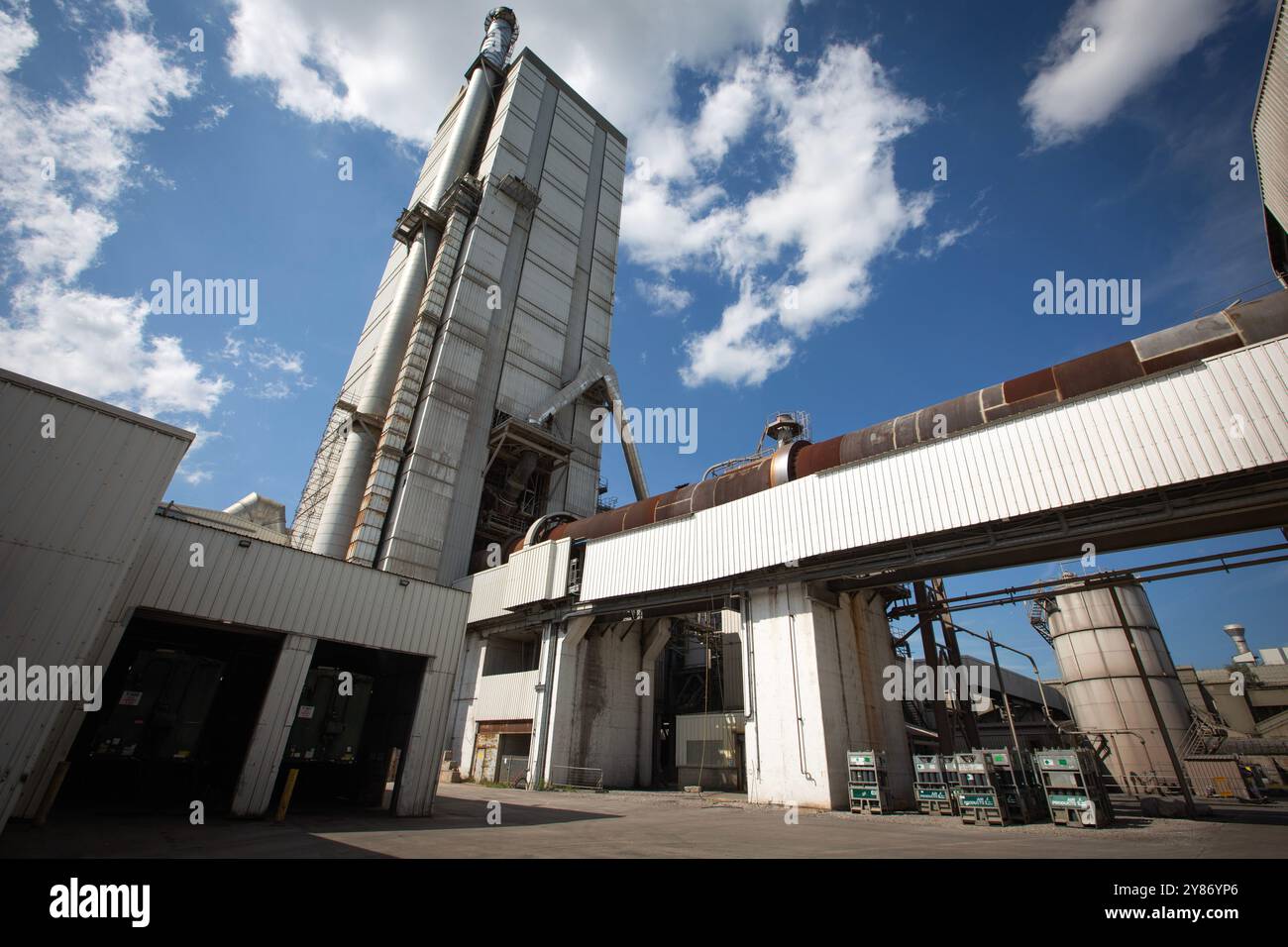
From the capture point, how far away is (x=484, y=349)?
35438mm

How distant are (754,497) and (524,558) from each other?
12264 mm

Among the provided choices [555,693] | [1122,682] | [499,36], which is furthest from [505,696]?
[499,36]

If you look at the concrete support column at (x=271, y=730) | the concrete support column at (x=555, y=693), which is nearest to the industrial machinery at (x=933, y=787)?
the concrete support column at (x=555, y=693)

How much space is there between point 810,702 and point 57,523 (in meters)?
16.9

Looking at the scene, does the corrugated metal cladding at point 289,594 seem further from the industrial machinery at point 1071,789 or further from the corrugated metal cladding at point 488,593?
the industrial machinery at point 1071,789

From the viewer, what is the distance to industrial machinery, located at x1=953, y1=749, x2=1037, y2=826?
42.3 feet

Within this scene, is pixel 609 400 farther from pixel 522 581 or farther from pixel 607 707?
pixel 607 707

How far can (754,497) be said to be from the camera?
1925cm

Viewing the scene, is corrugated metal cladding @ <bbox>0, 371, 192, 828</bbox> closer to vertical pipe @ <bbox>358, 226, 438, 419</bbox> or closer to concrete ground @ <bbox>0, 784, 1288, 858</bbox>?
concrete ground @ <bbox>0, 784, 1288, 858</bbox>

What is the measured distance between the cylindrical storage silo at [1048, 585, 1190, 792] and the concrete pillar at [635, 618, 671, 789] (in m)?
18.1

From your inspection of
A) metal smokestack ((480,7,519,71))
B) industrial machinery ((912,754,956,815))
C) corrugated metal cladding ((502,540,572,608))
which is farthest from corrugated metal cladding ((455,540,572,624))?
metal smokestack ((480,7,519,71))
